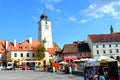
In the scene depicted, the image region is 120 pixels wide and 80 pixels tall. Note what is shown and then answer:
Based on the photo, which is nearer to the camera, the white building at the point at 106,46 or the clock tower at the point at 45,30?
the white building at the point at 106,46

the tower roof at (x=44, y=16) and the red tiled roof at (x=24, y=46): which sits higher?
the tower roof at (x=44, y=16)

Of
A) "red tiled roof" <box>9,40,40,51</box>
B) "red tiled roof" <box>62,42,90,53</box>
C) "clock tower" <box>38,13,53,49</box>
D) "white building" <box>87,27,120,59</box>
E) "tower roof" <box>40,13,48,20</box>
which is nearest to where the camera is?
"white building" <box>87,27,120,59</box>

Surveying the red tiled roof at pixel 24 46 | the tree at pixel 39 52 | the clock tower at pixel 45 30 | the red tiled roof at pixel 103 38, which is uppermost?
the clock tower at pixel 45 30

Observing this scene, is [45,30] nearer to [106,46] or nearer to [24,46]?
[24,46]

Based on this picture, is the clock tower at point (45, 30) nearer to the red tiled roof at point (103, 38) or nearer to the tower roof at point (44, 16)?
the tower roof at point (44, 16)

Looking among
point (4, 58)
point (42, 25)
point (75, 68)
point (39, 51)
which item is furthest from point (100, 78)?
point (42, 25)

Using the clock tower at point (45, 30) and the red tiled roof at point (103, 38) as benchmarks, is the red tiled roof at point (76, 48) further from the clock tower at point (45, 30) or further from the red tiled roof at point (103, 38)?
the clock tower at point (45, 30)

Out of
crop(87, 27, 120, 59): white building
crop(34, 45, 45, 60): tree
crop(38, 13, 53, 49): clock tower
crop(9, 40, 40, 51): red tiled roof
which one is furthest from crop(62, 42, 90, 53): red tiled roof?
crop(38, 13, 53, 49): clock tower

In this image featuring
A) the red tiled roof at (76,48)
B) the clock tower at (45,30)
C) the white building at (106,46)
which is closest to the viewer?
the white building at (106,46)

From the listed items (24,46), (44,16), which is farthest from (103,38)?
(44,16)

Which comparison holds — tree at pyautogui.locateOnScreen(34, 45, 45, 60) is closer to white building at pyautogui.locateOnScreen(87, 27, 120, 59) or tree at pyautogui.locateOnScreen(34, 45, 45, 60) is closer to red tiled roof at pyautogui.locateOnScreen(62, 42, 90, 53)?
red tiled roof at pyautogui.locateOnScreen(62, 42, 90, 53)

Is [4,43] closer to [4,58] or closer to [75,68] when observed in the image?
[4,58]

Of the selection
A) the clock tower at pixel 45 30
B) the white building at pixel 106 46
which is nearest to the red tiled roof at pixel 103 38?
the white building at pixel 106 46

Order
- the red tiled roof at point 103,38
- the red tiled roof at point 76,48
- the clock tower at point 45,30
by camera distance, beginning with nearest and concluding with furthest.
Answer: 1. the red tiled roof at point 103,38
2. the red tiled roof at point 76,48
3. the clock tower at point 45,30
